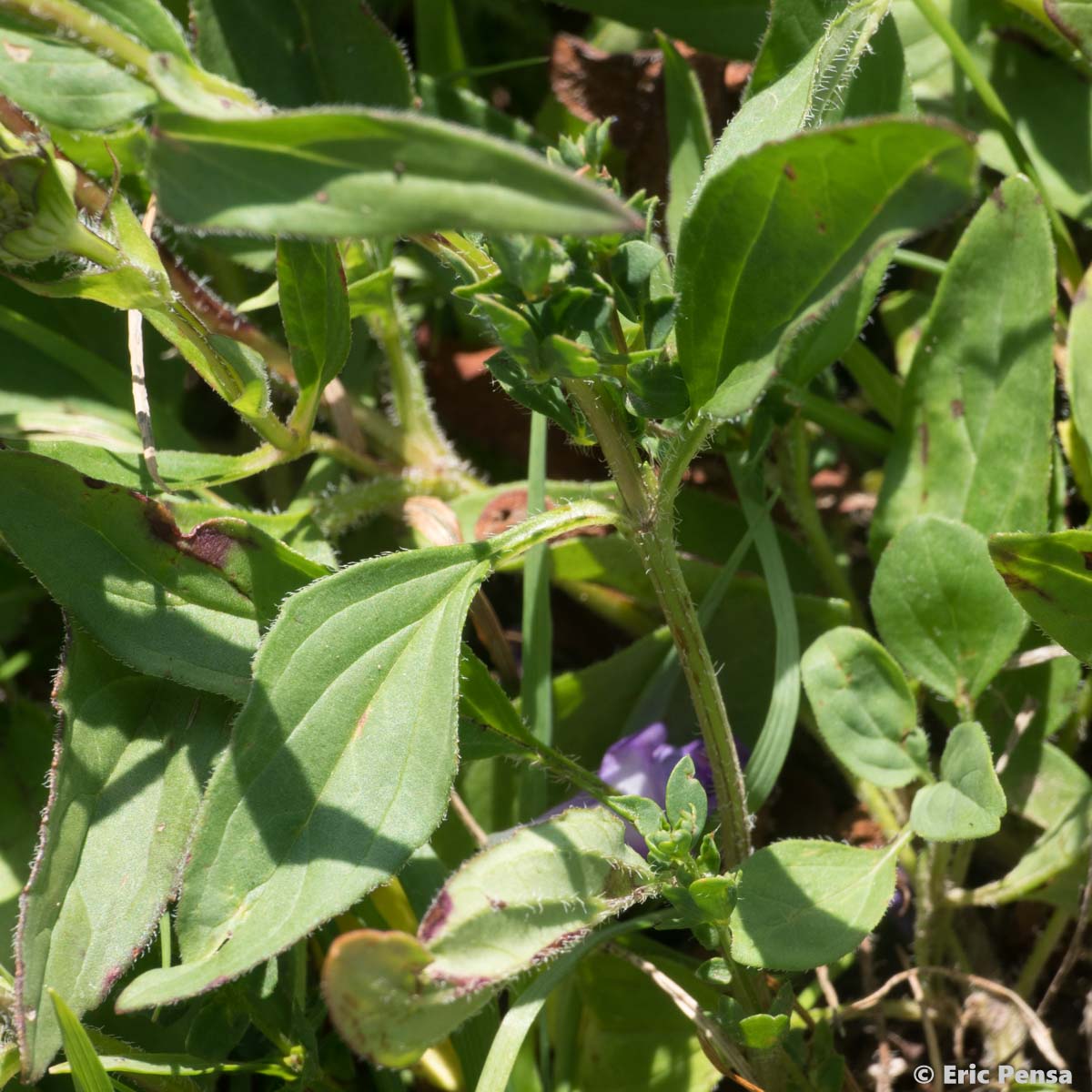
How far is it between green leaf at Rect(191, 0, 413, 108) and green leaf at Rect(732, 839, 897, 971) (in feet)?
4.17

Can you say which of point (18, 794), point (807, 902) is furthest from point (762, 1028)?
point (18, 794)

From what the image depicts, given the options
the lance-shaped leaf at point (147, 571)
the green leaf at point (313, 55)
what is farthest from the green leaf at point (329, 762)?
the green leaf at point (313, 55)

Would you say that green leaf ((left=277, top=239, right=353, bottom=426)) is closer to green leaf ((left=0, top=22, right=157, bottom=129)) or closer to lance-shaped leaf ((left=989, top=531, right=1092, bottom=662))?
green leaf ((left=0, top=22, right=157, bottom=129))

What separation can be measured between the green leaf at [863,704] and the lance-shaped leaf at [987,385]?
10.6 inches

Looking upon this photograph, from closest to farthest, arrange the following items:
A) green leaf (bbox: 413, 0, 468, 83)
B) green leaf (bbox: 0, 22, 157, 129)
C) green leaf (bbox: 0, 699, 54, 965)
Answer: green leaf (bbox: 0, 22, 157, 129), green leaf (bbox: 0, 699, 54, 965), green leaf (bbox: 413, 0, 468, 83)

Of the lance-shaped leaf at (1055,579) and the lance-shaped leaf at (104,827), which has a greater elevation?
the lance-shaped leaf at (1055,579)

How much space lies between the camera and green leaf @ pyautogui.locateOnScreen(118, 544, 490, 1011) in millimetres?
1123

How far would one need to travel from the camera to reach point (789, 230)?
1036 millimetres

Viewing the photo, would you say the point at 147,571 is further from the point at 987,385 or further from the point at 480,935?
the point at 987,385

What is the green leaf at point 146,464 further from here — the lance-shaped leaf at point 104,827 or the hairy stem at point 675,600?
the hairy stem at point 675,600

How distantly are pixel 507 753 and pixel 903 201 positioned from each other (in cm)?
81

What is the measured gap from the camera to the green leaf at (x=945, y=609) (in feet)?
4.92

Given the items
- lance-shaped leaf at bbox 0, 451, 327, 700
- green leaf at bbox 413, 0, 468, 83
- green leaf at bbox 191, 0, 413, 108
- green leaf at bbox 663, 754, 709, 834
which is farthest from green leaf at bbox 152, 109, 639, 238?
green leaf at bbox 413, 0, 468, 83

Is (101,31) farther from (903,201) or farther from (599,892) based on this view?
(599,892)
